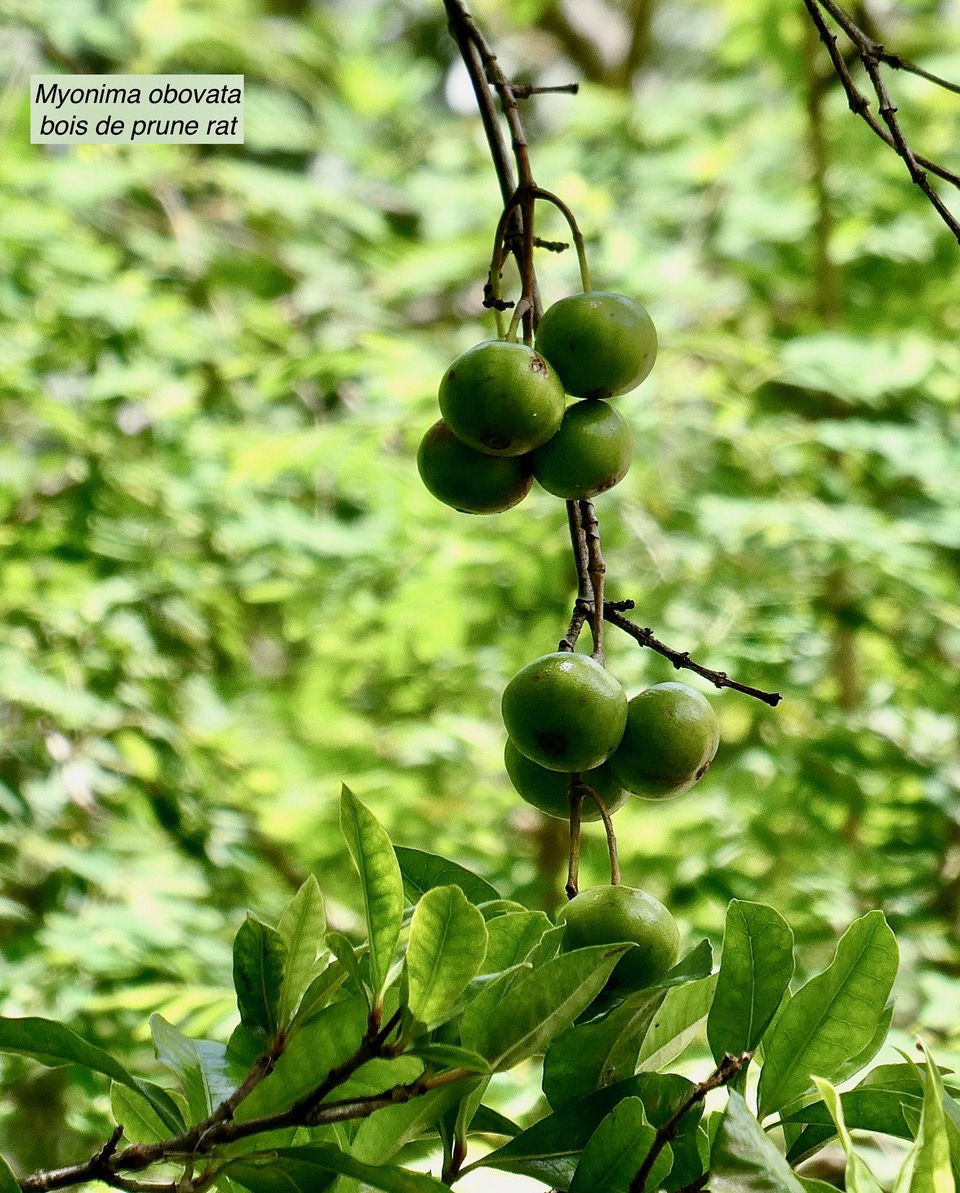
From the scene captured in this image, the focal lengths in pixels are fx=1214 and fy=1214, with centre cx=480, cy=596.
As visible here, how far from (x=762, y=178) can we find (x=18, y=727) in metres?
1.81

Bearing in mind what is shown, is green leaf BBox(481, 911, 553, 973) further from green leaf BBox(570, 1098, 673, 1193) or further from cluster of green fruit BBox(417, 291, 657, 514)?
cluster of green fruit BBox(417, 291, 657, 514)

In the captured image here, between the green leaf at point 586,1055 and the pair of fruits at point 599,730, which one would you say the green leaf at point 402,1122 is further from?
the pair of fruits at point 599,730

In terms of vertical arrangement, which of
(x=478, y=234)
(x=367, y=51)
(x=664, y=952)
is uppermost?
(x=367, y=51)

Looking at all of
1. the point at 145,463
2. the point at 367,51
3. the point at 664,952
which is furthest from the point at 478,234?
the point at 664,952

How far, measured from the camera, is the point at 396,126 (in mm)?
3264

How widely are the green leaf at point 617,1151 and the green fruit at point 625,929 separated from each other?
0.39 feet

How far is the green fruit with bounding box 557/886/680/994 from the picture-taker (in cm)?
59

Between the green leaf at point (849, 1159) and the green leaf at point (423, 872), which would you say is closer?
the green leaf at point (849, 1159)

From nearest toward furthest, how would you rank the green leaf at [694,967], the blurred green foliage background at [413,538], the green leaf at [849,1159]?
the green leaf at [849,1159], the green leaf at [694,967], the blurred green foliage background at [413,538]

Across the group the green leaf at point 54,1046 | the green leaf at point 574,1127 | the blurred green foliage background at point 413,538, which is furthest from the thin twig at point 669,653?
the blurred green foliage background at point 413,538

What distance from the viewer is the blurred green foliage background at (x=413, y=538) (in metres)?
1.61

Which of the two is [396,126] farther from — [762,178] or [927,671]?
[927,671]

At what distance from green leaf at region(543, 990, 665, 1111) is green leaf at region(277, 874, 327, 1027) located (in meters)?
0.11

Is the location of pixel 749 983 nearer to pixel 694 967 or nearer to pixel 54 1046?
pixel 694 967
